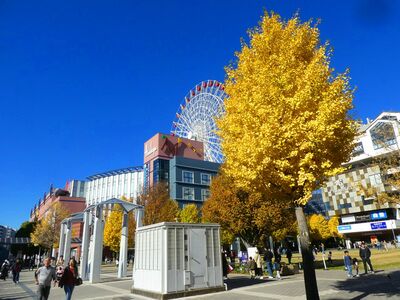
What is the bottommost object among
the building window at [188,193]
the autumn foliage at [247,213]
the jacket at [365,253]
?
the jacket at [365,253]

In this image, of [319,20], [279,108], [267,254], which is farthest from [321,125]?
[267,254]

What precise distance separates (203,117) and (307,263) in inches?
2588

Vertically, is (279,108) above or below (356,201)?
below

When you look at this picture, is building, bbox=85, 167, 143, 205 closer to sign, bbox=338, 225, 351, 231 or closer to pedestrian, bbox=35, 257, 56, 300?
sign, bbox=338, 225, 351, 231

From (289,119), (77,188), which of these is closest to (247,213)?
(289,119)

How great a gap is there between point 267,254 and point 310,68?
587 inches

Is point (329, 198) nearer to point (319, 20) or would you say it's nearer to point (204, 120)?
point (204, 120)

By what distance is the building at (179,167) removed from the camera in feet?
250

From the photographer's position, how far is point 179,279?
557 inches

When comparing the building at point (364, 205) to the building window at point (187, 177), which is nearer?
the building at point (364, 205)

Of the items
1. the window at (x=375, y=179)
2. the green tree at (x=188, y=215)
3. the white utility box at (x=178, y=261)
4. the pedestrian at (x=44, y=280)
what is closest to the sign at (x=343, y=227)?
the window at (x=375, y=179)

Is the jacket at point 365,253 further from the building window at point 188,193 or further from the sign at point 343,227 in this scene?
the sign at point 343,227

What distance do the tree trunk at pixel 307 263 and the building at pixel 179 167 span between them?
6290cm

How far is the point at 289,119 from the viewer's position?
9773mm
